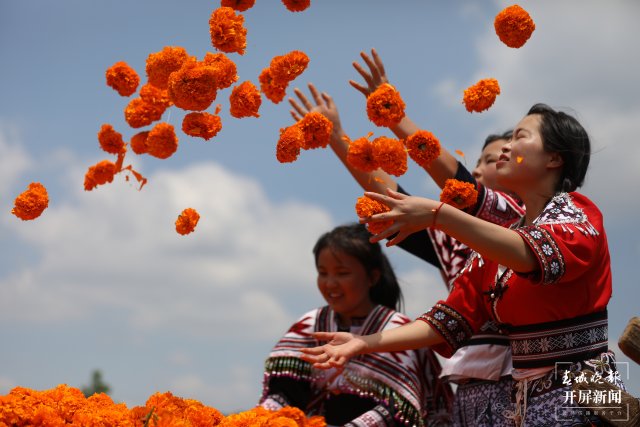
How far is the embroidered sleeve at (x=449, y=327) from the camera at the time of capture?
12.2ft

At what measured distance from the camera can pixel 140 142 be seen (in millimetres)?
4148

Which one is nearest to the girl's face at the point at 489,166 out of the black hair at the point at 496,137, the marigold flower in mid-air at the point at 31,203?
the black hair at the point at 496,137

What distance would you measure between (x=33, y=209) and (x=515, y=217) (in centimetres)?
237

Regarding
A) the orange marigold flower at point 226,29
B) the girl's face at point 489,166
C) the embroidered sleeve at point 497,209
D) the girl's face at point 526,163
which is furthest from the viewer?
the girl's face at point 489,166

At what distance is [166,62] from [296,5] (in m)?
0.66

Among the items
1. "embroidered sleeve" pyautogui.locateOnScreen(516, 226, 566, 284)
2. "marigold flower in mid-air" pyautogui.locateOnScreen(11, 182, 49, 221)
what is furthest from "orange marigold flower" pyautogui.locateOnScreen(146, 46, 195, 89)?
"embroidered sleeve" pyautogui.locateOnScreen(516, 226, 566, 284)

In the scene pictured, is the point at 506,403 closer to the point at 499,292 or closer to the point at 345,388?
the point at 499,292

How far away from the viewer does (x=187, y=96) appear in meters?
3.61

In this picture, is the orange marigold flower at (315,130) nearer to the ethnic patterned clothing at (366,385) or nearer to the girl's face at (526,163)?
the girl's face at (526,163)

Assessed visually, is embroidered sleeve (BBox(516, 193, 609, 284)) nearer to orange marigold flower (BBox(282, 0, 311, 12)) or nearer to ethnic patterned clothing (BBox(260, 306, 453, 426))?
orange marigold flower (BBox(282, 0, 311, 12))

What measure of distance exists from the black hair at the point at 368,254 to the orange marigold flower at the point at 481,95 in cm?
148

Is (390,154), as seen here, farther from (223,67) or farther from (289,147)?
(223,67)

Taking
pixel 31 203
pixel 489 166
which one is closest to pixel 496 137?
pixel 489 166

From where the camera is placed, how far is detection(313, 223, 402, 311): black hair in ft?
16.5
